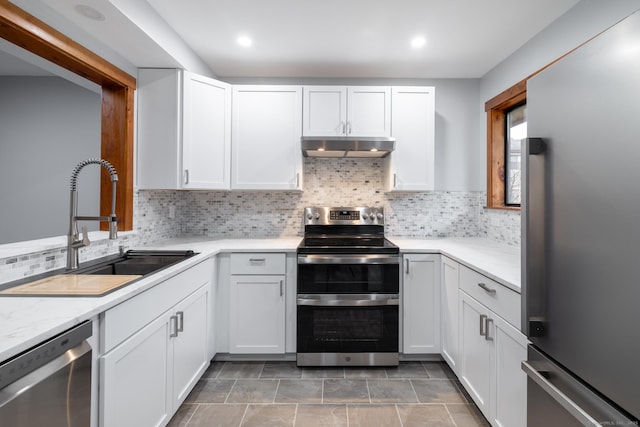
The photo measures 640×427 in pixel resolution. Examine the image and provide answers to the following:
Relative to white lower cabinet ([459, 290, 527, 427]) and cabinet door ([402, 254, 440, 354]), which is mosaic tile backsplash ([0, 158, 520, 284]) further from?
white lower cabinet ([459, 290, 527, 427])

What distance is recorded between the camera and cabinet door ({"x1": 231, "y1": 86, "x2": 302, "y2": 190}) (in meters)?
2.83

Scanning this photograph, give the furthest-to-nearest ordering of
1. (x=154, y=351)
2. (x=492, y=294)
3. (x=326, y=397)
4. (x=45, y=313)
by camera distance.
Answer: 1. (x=326, y=397)
2. (x=492, y=294)
3. (x=154, y=351)
4. (x=45, y=313)

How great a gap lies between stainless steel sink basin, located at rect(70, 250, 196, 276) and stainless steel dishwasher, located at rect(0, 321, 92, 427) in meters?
0.69

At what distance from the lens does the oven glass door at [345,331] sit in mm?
2453

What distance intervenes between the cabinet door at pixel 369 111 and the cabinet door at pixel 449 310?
1.21 m

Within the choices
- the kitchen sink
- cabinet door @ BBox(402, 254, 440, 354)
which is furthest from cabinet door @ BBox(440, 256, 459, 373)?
the kitchen sink

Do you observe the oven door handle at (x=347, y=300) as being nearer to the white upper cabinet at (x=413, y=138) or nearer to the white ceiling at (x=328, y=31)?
the white upper cabinet at (x=413, y=138)

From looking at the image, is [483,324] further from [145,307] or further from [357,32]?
[357,32]

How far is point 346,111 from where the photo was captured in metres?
2.84

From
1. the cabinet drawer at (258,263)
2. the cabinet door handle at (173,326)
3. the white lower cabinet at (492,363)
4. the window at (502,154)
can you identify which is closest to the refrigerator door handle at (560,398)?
the white lower cabinet at (492,363)

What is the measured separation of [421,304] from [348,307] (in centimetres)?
57

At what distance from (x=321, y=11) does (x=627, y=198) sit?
1914mm

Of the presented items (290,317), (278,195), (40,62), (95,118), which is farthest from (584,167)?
(95,118)

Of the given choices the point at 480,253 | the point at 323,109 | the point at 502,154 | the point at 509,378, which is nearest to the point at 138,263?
the point at 323,109
